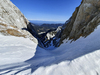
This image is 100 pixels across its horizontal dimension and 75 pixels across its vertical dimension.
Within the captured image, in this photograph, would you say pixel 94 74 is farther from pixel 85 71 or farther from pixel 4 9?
pixel 4 9

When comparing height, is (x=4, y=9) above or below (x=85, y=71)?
above

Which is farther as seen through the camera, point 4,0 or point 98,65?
point 4,0

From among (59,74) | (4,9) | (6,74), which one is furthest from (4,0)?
(59,74)

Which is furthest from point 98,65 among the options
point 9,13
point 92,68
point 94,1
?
point 9,13

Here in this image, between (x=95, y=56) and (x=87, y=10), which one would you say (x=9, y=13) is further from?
(x=95, y=56)

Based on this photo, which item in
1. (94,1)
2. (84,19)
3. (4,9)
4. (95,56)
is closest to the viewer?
(95,56)

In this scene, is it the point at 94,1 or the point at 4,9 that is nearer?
the point at 94,1

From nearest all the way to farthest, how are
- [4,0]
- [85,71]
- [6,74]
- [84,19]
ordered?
[85,71], [6,74], [84,19], [4,0]

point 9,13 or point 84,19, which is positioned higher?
point 84,19

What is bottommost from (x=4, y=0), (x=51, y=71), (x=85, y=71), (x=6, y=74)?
(x=6, y=74)
